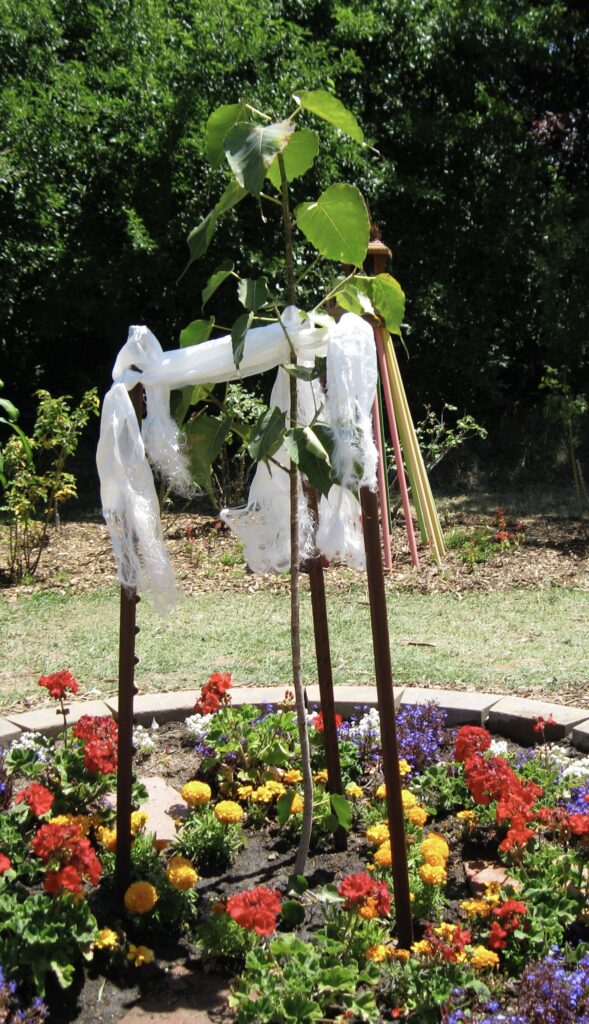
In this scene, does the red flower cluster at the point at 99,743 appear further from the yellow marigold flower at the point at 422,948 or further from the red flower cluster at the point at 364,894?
the yellow marigold flower at the point at 422,948

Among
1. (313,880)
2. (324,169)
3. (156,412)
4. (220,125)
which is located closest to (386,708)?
(313,880)

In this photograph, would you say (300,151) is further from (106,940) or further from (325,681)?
(106,940)

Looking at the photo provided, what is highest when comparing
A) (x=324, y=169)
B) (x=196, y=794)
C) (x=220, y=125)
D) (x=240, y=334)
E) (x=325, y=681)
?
(x=324, y=169)

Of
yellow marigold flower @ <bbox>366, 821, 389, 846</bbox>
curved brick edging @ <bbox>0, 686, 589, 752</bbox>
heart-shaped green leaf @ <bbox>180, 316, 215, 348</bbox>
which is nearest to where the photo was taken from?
heart-shaped green leaf @ <bbox>180, 316, 215, 348</bbox>

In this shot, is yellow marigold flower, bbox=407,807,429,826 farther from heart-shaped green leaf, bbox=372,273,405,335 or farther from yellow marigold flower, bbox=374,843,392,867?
heart-shaped green leaf, bbox=372,273,405,335

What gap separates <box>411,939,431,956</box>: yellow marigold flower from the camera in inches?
79.9

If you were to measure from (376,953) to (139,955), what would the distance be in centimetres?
53

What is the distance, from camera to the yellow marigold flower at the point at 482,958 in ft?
6.64

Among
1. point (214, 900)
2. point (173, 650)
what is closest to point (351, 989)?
point (214, 900)

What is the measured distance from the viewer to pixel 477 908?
2207 mm

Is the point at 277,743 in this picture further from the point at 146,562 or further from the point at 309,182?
the point at 309,182

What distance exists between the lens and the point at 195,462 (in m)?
2.30

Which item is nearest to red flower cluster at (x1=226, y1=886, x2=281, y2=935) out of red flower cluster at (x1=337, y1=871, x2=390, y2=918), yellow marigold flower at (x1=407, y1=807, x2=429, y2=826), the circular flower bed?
the circular flower bed

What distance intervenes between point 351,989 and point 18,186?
23.6ft
